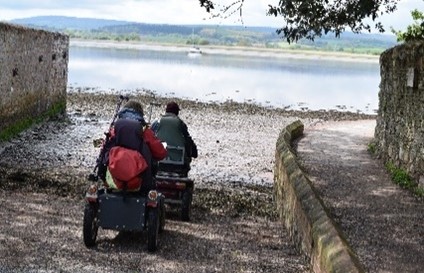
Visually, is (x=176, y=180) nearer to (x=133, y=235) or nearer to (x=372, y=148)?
(x=133, y=235)

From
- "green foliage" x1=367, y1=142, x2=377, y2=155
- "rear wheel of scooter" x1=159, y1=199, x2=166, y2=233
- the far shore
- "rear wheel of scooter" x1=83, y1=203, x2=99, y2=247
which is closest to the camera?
"rear wheel of scooter" x1=83, y1=203, x2=99, y2=247

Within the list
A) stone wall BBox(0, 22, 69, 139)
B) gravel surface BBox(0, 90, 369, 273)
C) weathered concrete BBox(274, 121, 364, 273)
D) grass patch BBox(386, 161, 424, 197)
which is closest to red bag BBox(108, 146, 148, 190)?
gravel surface BBox(0, 90, 369, 273)

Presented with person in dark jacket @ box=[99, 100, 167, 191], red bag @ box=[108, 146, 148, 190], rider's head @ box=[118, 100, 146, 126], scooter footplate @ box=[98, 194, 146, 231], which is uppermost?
rider's head @ box=[118, 100, 146, 126]

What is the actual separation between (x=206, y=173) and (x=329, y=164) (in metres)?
2.52

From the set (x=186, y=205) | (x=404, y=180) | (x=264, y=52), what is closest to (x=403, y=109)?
(x=404, y=180)

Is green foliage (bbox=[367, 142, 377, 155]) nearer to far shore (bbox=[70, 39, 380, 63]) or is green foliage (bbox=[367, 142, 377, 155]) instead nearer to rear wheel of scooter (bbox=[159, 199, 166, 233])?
rear wheel of scooter (bbox=[159, 199, 166, 233])

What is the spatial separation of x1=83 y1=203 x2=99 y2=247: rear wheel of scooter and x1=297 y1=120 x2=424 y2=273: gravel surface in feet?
8.82

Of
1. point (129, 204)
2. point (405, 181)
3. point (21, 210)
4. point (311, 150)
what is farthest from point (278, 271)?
point (311, 150)

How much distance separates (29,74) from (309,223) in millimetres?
13472

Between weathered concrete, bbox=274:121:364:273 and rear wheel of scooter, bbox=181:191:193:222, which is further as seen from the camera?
rear wheel of scooter, bbox=181:191:193:222

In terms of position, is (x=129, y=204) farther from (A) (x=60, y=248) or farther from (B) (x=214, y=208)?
(B) (x=214, y=208)

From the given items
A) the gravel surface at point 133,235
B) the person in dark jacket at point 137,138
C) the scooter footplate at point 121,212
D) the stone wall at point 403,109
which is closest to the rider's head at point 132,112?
the person in dark jacket at point 137,138

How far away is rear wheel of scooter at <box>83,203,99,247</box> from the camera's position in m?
8.13

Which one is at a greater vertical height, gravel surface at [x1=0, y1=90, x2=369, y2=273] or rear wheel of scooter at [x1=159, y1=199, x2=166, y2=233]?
rear wheel of scooter at [x1=159, y1=199, x2=166, y2=233]
